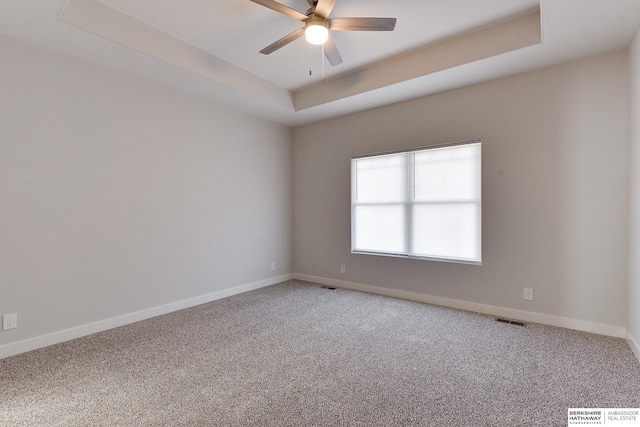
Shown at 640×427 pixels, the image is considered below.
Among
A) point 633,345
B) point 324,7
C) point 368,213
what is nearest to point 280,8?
point 324,7

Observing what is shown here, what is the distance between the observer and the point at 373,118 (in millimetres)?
4387

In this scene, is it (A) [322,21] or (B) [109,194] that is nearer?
(A) [322,21]

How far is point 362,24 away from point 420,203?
228cm

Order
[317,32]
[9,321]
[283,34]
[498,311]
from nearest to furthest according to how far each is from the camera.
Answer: [317,32] → [9,321] → [283,34] → [498,311]

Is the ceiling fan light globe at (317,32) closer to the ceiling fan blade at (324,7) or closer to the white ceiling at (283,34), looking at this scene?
the ceiling fan blade at (324,7)

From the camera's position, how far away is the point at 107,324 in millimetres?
3121

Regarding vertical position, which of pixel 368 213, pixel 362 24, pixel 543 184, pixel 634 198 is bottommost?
pixel 368 213

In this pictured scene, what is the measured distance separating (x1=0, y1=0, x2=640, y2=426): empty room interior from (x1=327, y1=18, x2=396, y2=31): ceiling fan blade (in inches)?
0.7

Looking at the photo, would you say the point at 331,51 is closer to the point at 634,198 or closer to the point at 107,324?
the point at 634,198

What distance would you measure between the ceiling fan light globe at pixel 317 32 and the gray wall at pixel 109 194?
206cm

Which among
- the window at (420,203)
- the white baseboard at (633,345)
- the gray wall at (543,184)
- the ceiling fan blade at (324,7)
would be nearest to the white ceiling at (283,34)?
the gray wall at (543,184)

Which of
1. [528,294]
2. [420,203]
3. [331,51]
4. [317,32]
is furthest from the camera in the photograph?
[420,203]

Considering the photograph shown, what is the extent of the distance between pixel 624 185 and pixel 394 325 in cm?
245

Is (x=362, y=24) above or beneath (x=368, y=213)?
above
